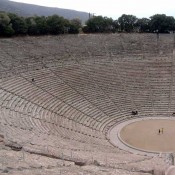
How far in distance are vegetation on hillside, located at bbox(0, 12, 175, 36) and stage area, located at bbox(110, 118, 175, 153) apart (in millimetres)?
21454

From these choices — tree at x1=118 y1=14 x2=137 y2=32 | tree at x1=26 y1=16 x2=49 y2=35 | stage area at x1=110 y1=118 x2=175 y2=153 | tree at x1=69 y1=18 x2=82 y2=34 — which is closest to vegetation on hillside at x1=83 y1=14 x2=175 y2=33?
tree at x1=118 y1=14 x2=137 y2=32

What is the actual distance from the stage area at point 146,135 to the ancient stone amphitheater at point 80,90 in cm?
101

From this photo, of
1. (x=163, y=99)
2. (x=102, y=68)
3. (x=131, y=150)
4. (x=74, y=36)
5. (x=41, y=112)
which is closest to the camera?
(x=131, y=150)

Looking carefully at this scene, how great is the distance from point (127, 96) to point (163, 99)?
375cm

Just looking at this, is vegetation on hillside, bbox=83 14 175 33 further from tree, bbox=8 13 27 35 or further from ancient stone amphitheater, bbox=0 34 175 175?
tree, bbox=8 13 27 35

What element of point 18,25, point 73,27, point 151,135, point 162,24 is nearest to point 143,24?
point 162,24

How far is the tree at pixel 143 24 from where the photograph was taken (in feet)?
167

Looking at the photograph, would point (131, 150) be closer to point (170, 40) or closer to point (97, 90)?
point (97, 90)

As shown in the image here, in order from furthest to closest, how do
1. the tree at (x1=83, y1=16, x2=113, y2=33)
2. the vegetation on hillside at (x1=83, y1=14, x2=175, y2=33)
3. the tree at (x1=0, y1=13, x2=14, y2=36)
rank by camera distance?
→ 1. the vegetation on hillside at (x1=83, y1=14, x2=175, y2=33)
2. the tree at (x1=83, y1=16, x2=113, y2=33)
3. the tree at (x1=0, y1=13, x2=14, y2=36)

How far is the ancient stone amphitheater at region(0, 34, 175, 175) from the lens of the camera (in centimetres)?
1986

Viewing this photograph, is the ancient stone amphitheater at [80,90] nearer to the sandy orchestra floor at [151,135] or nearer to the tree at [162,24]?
the sandy orchestra floor at [151,135]

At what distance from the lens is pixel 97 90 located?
33.7 meters

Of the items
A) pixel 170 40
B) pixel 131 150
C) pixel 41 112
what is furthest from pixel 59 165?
pixel 170 40

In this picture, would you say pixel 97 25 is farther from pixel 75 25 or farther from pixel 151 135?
pixel 151 135
